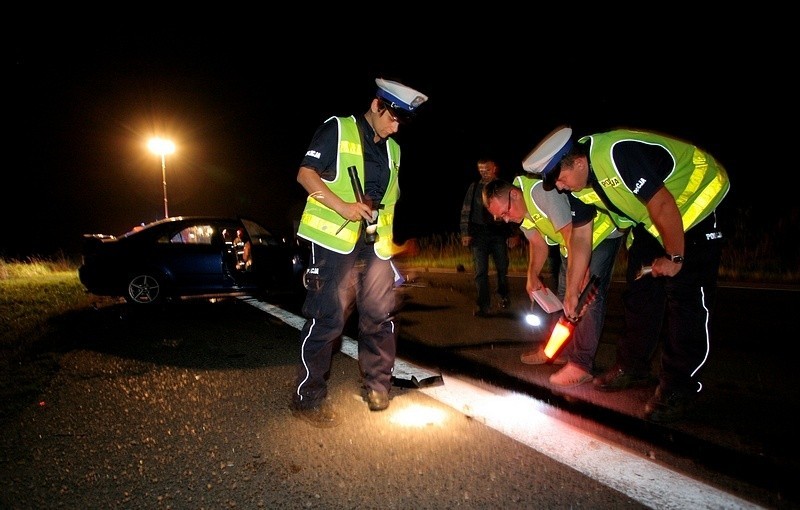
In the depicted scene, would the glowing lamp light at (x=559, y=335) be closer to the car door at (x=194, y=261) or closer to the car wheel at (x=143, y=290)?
the car door at (x=194, y=261)

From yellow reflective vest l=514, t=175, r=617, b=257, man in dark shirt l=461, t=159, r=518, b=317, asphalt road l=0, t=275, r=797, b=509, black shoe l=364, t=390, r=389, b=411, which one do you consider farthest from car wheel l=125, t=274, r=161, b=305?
yellow reflective vest l=514, t=175, r=617, b=257

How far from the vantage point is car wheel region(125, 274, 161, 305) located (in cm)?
789

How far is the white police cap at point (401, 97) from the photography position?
2.91 m

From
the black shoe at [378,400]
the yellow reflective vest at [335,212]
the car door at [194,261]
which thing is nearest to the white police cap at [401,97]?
the yellow reflective vest at [335,212]

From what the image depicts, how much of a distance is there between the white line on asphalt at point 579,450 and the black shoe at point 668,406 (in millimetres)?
476

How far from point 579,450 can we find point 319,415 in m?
1.40

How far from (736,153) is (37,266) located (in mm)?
23606

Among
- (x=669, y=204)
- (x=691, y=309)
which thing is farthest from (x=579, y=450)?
(x=669, y=204)

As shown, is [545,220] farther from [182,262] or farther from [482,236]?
[182,262]

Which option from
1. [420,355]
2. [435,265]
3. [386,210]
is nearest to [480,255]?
[420,355]

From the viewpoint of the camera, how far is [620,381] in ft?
11.5

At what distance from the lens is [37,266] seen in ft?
53.7

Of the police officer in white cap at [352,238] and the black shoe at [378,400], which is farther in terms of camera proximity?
the black shoe at [378,400]

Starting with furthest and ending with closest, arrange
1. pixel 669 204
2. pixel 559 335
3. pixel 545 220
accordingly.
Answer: pixel 545 220
pixel 559 335
pixel 669 204
